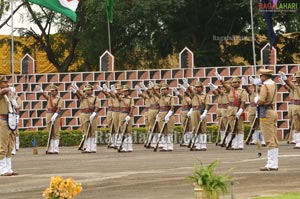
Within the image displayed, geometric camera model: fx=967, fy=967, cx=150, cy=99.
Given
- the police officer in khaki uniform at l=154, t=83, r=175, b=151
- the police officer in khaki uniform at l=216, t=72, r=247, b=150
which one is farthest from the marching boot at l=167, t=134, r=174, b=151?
→ the police officer in khaki uniform at l=216, t=72, r=247, b=150

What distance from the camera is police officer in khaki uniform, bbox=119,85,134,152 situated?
29.8 metres

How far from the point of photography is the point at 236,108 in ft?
97.6

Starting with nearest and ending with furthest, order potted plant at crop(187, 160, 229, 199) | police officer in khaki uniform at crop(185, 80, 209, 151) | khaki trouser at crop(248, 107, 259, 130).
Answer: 1. potted plant at crop(187, 160, 229, 199)
2. police officer in khaki uniform at crop(185, 80, 209, 151)
3. khaki trouser at crop(248, 107, 259, 130)

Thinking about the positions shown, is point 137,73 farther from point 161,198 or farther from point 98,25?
point 161,198

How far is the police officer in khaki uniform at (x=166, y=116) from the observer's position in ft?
97.9

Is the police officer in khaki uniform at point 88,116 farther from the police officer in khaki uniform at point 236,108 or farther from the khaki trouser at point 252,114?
the khaki trouser at point 252,114

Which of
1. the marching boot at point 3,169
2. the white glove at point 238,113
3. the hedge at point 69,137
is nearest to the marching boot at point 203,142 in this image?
the white glove at point 238,113

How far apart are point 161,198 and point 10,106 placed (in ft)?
20.2

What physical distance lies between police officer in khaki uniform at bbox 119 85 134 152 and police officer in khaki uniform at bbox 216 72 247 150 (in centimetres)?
291

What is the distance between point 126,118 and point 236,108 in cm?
340

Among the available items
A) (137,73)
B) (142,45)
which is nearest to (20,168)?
(137,73)

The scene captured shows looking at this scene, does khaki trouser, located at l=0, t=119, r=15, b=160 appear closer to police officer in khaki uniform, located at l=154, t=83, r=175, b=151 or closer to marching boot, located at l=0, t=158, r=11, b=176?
marching boot, located at l=0, t=158, r=11, b=176

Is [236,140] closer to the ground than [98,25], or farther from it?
closer to the ground

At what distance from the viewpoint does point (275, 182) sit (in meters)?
16.8
